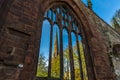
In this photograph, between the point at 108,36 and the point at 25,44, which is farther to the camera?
the point at 108,36

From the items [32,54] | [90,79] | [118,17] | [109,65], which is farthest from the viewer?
[118,17]

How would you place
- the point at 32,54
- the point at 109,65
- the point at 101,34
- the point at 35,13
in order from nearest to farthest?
the point at 32,54
the point at 35,13
the point at 109,65
the point at 101,34

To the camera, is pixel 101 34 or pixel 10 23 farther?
pixel 101 34

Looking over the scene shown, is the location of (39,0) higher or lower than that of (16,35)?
higher

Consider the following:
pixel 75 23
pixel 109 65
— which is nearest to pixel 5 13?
pixel 75 23

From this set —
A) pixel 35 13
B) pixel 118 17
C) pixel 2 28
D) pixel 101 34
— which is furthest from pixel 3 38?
pixel 118 17

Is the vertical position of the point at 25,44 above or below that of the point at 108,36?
below

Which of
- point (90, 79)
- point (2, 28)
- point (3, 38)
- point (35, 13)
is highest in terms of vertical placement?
point (35, 13)

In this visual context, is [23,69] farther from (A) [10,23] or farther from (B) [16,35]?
(A) [10,23]

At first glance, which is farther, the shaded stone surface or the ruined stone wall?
the ruined stone wall

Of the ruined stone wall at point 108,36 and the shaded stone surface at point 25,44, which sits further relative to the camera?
the ruined stone wall at point 108,36

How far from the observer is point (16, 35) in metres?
2.93

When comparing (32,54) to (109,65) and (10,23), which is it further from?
(109,65)

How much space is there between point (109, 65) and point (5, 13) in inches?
170
